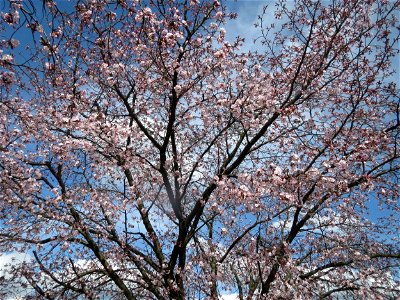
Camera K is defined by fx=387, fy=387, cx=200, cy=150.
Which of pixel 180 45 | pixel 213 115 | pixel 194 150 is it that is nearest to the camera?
pixel 180 45

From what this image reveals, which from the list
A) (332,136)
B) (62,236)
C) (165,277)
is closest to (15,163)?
(62,236)

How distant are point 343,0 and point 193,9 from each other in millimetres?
3703

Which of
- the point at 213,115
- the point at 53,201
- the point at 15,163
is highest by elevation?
the point at 213,115

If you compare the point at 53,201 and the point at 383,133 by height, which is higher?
the point at 383,133

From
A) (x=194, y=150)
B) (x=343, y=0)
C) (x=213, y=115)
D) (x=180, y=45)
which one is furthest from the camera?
(x=194, y=150)

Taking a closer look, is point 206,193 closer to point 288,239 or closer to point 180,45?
point 288,239

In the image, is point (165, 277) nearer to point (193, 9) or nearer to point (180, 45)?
point (180, 45)

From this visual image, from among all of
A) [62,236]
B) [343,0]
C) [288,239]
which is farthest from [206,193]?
[343,0]

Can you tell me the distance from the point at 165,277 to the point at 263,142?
4385 millimetres

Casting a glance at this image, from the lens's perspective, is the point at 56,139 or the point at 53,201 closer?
the point at 53,201

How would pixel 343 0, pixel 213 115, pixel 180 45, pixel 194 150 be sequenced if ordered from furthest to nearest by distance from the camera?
pixel 194 150
pixel 213 115
pixel 343 0
pixel 180 45

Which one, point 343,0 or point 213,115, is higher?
point 343,0

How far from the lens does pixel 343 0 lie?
9.49 m

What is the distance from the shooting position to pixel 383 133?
377 inches
